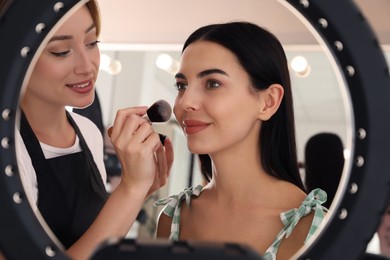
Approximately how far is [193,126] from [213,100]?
1.2 inches

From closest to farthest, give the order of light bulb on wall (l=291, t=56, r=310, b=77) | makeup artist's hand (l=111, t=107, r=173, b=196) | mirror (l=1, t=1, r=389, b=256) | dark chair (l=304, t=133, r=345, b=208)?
mirror (l=1, t=1, r=389, b=256), makeup artist's hand (l=111, t=107, r=173, b=196), dark chair (l=304, t=133, r=345, b=208), light bulb on wall (l=291, t=56, r=310, b=77)

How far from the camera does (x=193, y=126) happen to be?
496mm

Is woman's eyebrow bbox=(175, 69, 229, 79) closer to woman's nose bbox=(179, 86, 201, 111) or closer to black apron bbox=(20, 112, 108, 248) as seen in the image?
woman's nose bbox=(179, 86, 201, 111)

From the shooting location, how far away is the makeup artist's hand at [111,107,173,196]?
1.37 ft

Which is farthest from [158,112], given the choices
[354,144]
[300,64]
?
[300,64]

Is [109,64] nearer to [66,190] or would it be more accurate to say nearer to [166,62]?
[166,62]

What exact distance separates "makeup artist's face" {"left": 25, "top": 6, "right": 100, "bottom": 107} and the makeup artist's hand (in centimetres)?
5

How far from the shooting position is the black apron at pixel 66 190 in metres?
0.48

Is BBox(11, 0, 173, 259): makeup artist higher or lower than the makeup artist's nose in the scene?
lower

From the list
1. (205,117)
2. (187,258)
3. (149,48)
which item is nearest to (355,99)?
(187,258)

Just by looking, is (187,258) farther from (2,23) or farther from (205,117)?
(205,117)

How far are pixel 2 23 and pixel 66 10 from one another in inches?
1.2

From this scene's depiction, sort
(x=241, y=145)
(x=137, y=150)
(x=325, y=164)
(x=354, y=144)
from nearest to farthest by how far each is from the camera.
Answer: (x=354, y=144), (x=137, y=150), (x=241, y=145), (x=325, y=164)

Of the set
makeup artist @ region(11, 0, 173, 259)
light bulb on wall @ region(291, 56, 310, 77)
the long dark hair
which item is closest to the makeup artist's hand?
makeup artist @ region(11, 0, 173, 259)
